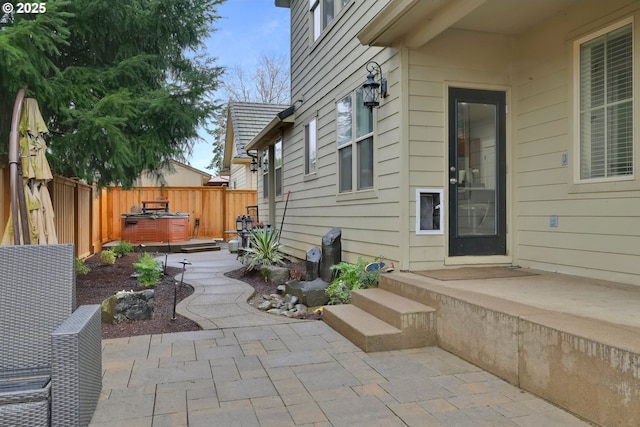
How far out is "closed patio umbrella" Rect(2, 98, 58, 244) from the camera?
4109mm

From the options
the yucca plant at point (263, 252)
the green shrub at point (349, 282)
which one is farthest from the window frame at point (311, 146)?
the green shrub at point (349, 282)

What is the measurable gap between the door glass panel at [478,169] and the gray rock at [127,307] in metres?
3.35

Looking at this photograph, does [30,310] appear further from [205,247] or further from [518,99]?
[205,247]

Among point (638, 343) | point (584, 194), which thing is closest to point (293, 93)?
point (584, 194)

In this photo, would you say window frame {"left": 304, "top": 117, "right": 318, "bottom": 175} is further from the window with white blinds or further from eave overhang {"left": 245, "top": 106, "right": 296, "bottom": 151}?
the window with white blinds

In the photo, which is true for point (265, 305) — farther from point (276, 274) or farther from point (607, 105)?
point (607, 105)

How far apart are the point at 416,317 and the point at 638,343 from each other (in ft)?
5.16

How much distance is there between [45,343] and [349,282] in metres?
3.14

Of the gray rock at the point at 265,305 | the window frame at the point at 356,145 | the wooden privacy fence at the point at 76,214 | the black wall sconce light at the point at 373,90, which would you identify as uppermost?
the black wall sconce light at the point at 373,90

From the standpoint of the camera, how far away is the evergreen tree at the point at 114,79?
4.43 m

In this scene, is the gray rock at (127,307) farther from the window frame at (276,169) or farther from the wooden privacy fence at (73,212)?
the window frame at (276,169)

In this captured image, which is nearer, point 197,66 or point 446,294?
point 446,294

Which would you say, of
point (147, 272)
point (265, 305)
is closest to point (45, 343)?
point (265, 305)

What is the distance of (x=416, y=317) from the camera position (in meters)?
3.39
